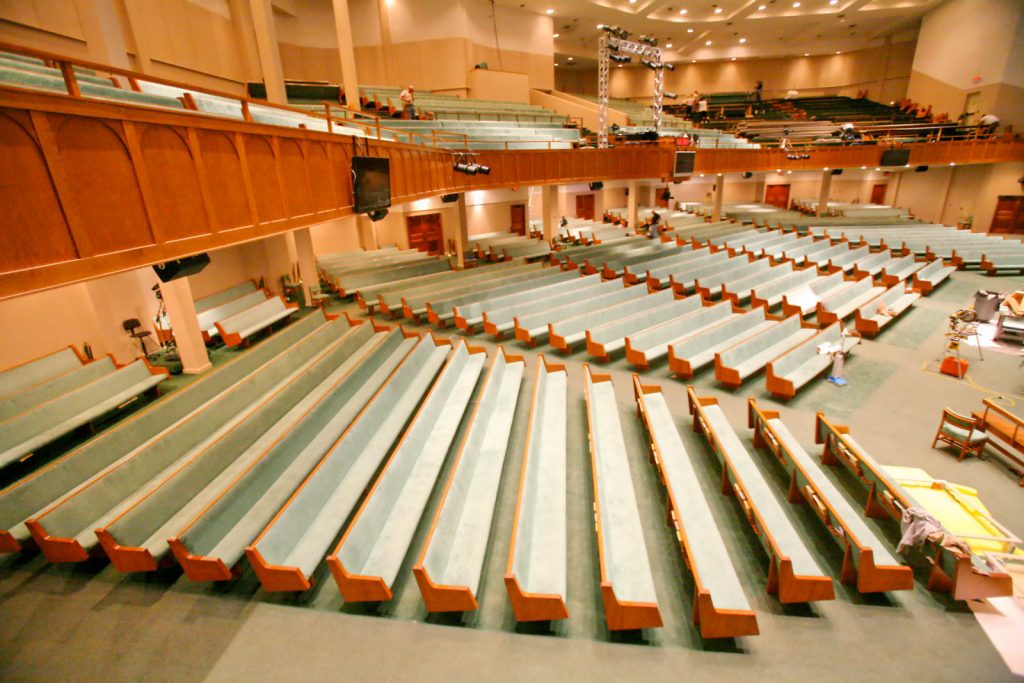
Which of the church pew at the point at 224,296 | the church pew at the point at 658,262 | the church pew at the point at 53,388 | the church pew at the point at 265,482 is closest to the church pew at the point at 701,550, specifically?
the church pew at the point at 265,482

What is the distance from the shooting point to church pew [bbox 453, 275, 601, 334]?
8422 millimetres

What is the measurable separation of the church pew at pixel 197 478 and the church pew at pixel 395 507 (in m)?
1.28

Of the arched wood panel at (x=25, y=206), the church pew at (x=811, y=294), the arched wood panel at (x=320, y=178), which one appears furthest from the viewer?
the church pew at (x=811, y=294)

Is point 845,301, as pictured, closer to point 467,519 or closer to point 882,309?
point 882,309

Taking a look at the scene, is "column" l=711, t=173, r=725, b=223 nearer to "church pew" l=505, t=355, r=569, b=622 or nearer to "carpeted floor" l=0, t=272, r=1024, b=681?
"carpeted floor" l=0, t=272, r=1024, b=681

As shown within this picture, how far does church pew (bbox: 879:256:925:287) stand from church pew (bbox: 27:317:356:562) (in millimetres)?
13023

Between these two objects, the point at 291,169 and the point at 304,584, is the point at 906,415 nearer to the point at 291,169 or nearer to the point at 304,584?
the point at 304,584

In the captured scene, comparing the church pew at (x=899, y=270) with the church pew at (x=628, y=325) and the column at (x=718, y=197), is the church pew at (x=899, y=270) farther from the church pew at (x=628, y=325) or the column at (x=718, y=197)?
the column at (x=718, y=197)

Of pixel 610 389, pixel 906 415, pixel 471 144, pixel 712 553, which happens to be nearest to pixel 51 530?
pixel 712 553

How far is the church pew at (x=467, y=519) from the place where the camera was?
3105 millimetres

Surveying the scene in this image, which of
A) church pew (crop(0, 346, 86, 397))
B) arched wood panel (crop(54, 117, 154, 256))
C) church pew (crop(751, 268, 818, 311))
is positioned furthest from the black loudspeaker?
church pew (crop(751, 268, 818, 311))

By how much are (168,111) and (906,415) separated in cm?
822

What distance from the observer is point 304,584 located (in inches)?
127

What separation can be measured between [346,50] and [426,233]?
19.5 ft
